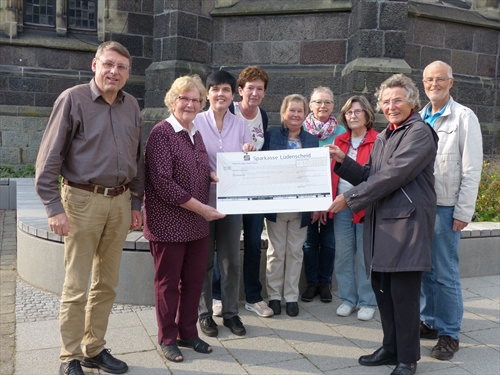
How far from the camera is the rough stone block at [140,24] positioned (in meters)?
10.5

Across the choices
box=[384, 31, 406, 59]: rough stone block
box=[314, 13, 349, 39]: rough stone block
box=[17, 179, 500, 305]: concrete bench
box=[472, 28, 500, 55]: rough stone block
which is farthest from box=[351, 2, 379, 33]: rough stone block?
box=[17, 179, 500, 305]: concrete bench

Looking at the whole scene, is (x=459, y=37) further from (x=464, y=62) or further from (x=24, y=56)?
(x=24, y=56)

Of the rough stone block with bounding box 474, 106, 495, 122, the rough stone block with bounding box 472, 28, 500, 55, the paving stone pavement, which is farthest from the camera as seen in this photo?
the rough stone block with bounding box 474, 106, 495, 122

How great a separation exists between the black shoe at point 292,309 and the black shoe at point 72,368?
1.96m

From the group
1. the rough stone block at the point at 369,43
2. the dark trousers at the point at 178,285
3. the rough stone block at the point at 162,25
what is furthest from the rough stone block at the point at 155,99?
the dark trousers at the point at 178,285

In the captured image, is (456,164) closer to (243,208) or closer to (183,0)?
(243,208)

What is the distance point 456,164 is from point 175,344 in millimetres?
2454

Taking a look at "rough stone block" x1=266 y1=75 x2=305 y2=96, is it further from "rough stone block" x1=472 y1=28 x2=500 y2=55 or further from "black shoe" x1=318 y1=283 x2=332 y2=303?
"black shoe" x1=318 y1=283 x2=332 y2=303

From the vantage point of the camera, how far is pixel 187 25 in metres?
8.87

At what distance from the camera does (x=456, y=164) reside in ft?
12.3

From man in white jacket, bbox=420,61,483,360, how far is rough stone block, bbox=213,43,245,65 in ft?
19.1

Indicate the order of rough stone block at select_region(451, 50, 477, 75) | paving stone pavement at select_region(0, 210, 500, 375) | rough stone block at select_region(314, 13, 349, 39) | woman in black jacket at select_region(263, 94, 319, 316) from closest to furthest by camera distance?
paving stone pavement at select_region(0, 210, 500, 375), woman in black jacket at select_region(263, 94, 319, 316), rough stone block at select_region(314, 13, 349, 39), rough stone block at select_region(451, 50, 477, 75)

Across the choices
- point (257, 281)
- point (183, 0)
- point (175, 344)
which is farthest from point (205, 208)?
point (183, 0)

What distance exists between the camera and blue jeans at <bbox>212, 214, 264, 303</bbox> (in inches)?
176
